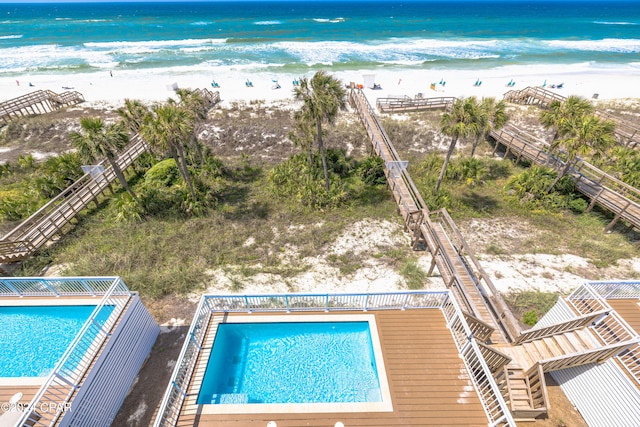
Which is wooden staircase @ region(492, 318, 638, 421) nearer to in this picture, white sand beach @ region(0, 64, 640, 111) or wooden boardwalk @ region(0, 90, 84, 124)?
white sand beach @ region(0, 64, 640, 111)

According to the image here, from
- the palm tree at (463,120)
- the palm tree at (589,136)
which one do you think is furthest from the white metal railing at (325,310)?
the palm tree at (589,136)

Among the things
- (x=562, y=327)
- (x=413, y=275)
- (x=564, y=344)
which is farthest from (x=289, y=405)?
(x=562, y=327)

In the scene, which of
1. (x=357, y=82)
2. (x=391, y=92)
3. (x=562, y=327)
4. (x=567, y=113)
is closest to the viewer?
(x=562, y=327)

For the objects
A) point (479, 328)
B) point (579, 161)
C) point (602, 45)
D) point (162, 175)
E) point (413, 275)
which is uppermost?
point (602, 45)

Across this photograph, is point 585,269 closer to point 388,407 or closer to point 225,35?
point 388,407

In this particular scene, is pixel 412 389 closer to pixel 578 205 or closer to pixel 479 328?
pixel 479 328

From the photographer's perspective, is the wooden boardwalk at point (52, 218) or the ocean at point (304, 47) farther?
the ocean at point (304, 47)

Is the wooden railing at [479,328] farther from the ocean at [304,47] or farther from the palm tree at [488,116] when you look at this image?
the ocean at [304,47]
